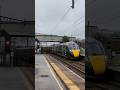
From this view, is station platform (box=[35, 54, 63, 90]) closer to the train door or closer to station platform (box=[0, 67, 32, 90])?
station platform (box=[0, 67, 32, 90])

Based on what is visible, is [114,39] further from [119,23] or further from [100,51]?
[100,51]

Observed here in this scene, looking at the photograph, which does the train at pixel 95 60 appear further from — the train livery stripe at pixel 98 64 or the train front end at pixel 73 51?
the train front end at pixel 73 51

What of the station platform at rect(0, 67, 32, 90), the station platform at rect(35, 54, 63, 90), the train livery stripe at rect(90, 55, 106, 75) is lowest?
the station platform at rect(35, 54, 63, 90)

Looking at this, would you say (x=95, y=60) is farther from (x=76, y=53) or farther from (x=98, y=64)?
(x=76, y=53)

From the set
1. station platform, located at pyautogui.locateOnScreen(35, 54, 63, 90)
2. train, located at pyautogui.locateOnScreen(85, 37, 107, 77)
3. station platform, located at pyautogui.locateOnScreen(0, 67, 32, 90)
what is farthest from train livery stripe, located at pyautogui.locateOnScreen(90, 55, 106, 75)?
station platform, located at pyautogui.locateOnScreen(0, 67, 32, 90)

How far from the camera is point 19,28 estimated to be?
41312 mm

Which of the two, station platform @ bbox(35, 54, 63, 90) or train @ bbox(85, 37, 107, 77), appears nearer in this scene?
station platform @ bbox(35, 54, 63, 90)

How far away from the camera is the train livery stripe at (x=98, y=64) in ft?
66.5

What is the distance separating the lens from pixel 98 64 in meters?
20.3

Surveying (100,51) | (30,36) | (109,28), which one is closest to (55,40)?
(30,36)

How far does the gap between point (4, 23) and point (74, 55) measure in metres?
15.9

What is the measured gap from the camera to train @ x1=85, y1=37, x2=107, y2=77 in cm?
2038

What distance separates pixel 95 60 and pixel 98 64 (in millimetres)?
339

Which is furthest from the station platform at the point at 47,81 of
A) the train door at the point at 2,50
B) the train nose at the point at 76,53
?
the train nose at the point at 76,53
